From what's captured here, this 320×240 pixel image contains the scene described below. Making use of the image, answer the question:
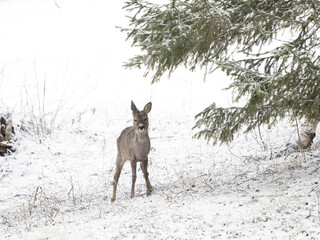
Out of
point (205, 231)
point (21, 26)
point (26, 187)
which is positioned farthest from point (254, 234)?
point (21, 26)

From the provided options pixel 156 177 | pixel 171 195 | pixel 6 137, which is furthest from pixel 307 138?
pixel 6 137

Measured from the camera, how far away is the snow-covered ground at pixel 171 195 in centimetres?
441

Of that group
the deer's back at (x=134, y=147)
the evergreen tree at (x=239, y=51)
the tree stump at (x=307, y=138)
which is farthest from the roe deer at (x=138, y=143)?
the tree stump at (x=307, y=138)

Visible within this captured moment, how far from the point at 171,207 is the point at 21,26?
24.2 meters

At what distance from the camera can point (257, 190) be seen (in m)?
5.31

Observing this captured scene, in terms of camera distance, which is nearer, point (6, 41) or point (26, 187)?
point (26, 187)

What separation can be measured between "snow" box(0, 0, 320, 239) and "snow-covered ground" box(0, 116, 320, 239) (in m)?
0.02

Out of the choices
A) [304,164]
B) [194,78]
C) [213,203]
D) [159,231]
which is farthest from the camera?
[194,78]

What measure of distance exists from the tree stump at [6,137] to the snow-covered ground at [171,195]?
0.26 metres

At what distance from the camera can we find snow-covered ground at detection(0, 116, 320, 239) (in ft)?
14.5

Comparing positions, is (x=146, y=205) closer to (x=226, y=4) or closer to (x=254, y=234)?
(x=254, y=234)

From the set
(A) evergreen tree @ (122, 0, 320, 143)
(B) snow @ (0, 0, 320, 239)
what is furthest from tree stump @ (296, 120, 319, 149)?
(A) evergreen tree @ (122, 0, 320, 143)

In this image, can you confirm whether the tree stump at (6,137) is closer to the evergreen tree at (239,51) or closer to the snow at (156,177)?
the snow at (156,177)

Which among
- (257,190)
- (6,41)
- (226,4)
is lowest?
(257,190)
